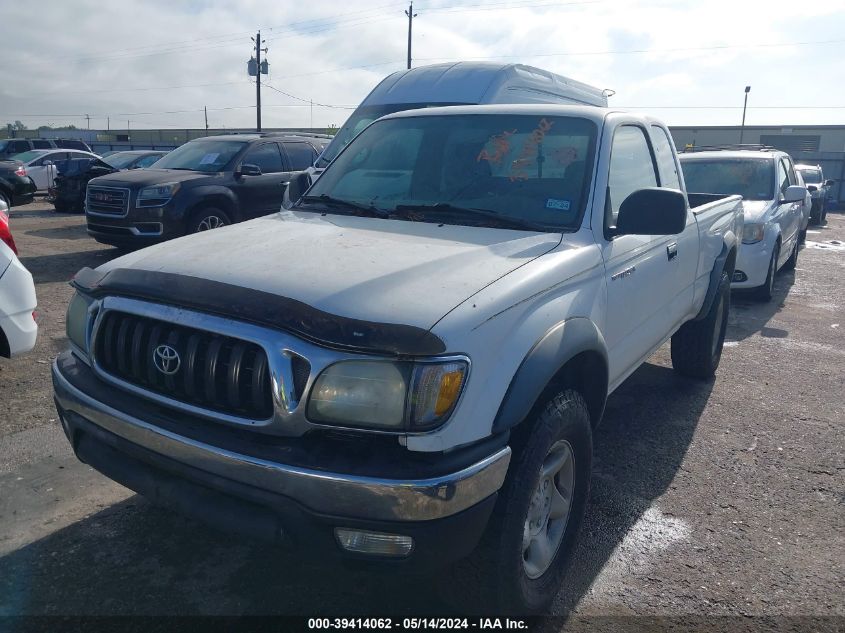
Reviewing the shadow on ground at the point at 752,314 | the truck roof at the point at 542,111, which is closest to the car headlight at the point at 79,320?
the truck roof at the point at 542,111

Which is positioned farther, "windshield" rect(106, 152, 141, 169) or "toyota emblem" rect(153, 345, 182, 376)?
"windshield" rect(106, 152, 141, 169)

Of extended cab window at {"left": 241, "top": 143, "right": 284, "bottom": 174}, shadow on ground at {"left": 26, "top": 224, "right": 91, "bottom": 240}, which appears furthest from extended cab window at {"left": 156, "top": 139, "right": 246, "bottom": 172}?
shadow on ground at {"left": 26, "top": 224, "right": 91, "bottom": 240}

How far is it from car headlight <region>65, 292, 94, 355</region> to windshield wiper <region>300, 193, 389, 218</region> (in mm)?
1303

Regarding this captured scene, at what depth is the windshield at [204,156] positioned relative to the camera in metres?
10.3

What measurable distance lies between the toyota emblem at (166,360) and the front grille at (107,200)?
764 cm

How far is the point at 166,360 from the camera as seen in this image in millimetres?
2293

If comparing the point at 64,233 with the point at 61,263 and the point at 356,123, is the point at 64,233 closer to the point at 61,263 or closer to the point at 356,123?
the point at 61,263

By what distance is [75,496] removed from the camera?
11.2 feet

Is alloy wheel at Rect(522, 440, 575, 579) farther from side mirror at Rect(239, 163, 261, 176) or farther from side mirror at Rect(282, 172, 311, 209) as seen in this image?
side mirror at Rect(239, 163, 261, 176)

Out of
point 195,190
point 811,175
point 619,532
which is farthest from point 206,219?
point 811,175

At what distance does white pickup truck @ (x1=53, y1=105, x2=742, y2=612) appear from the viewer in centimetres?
202

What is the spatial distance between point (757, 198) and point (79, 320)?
8418mm

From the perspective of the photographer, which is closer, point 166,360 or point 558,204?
point 166,360

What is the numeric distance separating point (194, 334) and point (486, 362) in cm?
95
